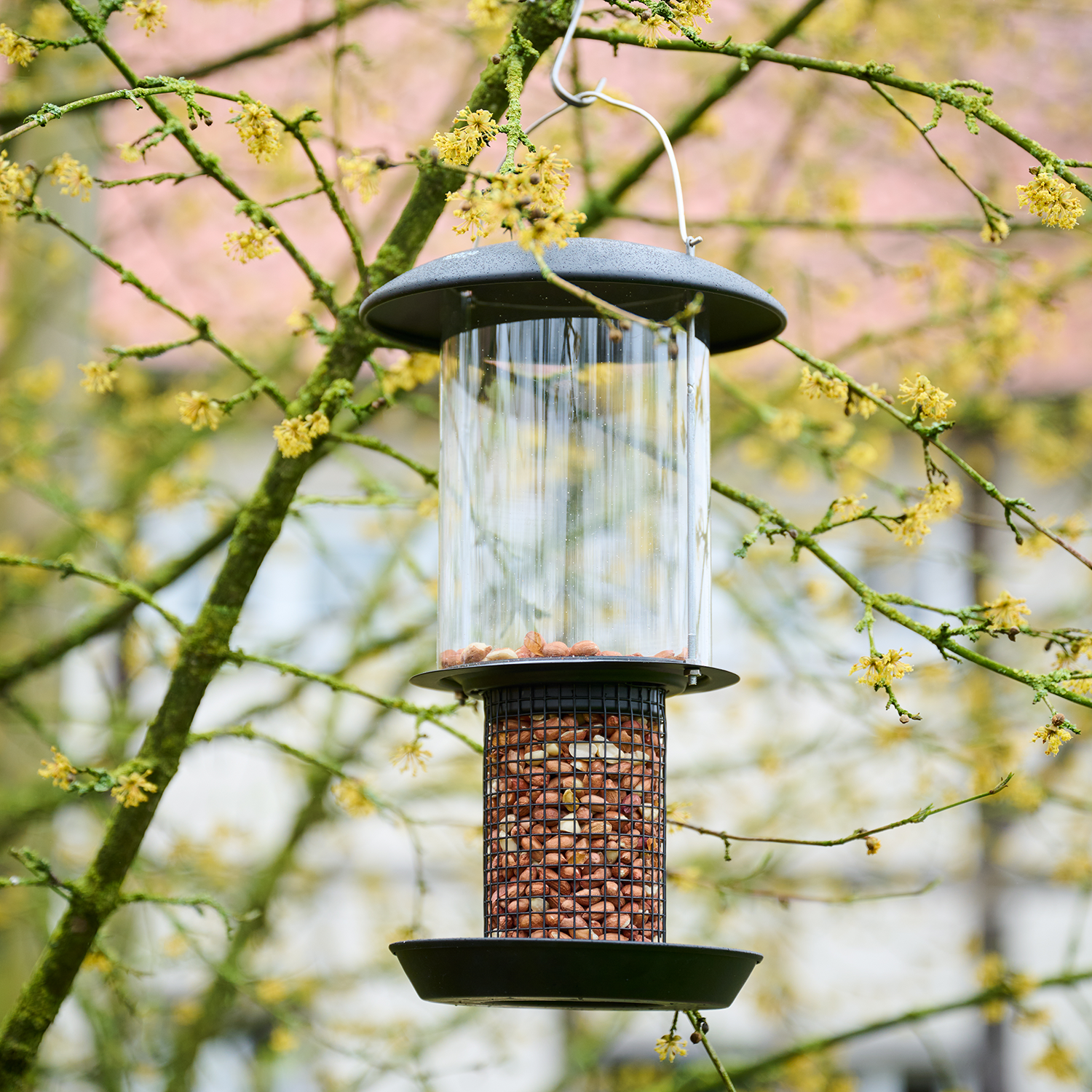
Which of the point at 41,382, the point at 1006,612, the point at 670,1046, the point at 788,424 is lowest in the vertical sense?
the point at 670,1046

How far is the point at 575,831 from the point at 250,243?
119cm

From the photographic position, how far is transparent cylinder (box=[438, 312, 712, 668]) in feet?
7.94

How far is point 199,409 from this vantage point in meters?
2.71

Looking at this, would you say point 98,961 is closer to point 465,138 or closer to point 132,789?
point 132,789

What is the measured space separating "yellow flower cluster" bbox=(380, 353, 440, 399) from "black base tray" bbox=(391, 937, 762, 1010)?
48.2 inches

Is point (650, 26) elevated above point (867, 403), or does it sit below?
above

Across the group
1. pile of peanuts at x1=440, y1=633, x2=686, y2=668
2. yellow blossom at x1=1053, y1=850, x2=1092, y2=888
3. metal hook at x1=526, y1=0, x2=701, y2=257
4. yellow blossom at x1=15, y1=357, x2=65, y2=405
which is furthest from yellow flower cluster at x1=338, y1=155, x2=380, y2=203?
yellow blossom at x1=1053, y1=850, x2=1092, y2=888

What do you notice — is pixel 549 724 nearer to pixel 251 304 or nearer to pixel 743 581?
pixel 743 581

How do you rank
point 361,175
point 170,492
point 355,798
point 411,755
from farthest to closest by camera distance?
point 170,492, point 355,798, point 411,755, point 361,175

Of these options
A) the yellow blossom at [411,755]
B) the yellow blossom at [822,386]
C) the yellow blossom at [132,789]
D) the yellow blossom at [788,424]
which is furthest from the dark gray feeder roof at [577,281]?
the yellow blossom at [788,424]

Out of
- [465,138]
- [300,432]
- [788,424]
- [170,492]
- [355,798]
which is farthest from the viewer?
[170,492]

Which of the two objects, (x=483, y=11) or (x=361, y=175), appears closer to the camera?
(x=361, y=175)

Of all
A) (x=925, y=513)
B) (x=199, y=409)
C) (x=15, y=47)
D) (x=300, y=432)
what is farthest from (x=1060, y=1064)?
(x=15, y=47)

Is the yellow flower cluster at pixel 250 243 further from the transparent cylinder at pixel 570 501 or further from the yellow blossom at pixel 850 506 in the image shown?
the yellow blossom at pixel 850 506
